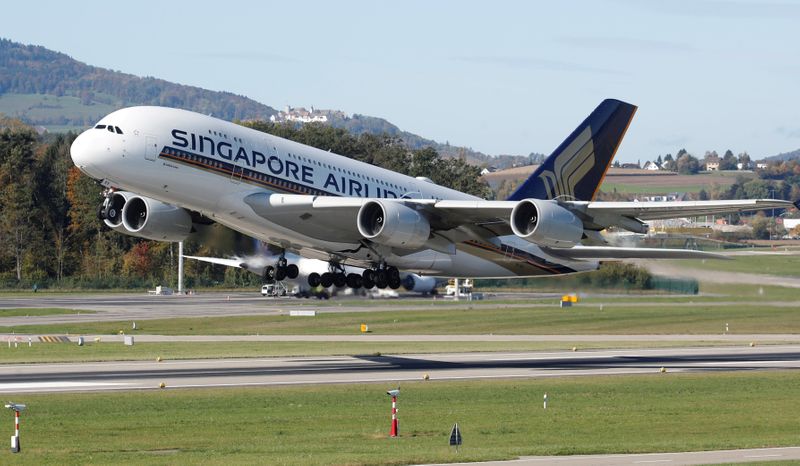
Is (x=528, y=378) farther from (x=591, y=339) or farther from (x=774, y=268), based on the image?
(x=774, y=268)

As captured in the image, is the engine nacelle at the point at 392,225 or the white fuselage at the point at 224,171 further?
the engine nacelle at the point at 392,225

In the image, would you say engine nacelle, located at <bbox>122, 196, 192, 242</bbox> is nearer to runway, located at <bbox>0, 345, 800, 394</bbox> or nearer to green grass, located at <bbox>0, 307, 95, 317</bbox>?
runway, located at <bbox>0, 345, 800, 394</bbox>

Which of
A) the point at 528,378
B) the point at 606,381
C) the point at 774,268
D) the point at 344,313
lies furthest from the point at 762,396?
the point at 344,313

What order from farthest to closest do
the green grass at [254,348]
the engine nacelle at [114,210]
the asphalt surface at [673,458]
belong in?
the green grass at [254,348] < the engine nacelle at [114,210] < the asphalt surface at [673,458]

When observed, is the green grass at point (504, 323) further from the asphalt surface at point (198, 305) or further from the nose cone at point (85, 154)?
the nose cone at point (85, 154)

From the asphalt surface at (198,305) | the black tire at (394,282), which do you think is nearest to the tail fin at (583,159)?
the black tire at (394,282)

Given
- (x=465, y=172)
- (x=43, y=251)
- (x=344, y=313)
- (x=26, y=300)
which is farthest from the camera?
(x=465, y=172)

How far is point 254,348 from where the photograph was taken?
63031mm

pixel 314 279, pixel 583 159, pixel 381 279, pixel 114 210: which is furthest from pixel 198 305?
pixel 381 279

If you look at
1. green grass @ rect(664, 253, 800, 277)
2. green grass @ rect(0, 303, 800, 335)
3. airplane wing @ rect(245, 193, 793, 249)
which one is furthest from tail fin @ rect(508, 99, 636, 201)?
green grass @ rect(0, 303, 800, 335)

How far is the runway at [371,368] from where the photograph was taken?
45656mm

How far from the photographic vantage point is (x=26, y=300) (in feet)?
348

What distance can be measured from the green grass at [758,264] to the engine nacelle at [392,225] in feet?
82.6

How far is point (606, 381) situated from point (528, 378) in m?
3.22
